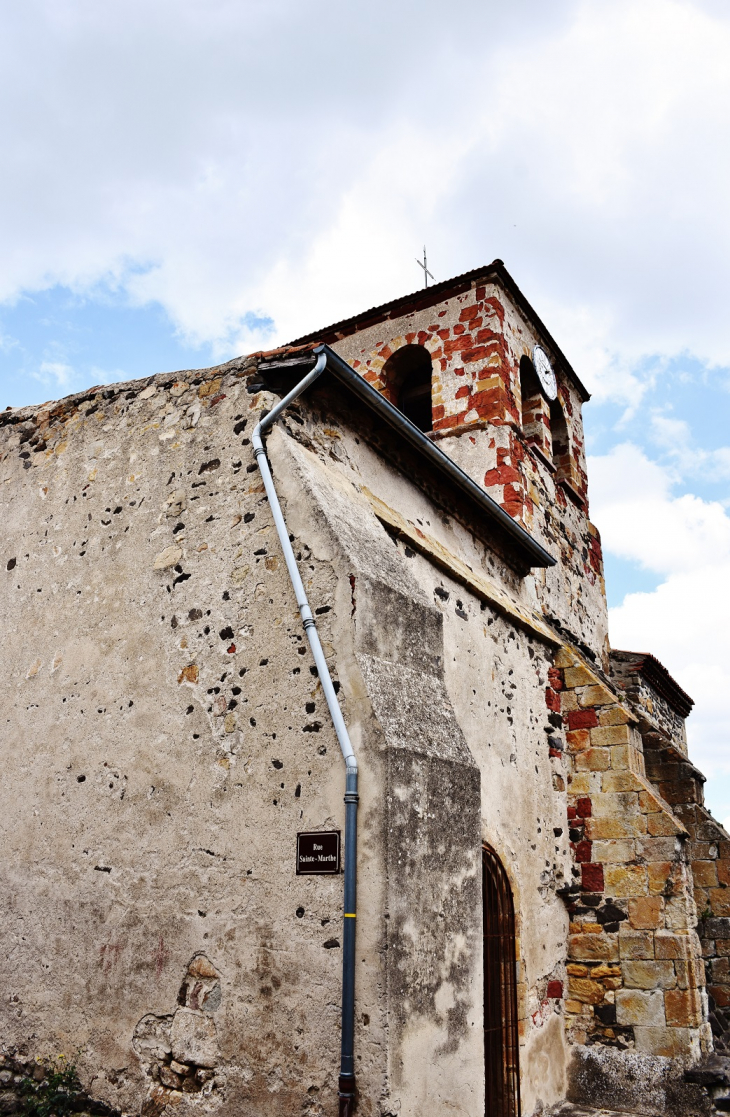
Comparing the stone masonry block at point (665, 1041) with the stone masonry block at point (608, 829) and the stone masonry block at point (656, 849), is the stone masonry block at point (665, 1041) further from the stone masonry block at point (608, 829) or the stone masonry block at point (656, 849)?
the stone masonry block at point (608, 829)

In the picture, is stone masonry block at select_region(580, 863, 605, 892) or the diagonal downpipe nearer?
the diagonal downpipe

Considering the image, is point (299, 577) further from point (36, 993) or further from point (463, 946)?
point (36, 993)

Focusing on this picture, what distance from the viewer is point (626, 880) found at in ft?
24.6

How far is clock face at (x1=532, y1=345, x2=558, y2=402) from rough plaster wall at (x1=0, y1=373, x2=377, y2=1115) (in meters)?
6.56

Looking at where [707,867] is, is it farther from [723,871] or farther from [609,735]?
[609,735]

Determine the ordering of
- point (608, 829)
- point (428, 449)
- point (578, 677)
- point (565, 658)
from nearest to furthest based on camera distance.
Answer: point (428, 449), point (608, 829), point (578, 677), point (565, 658)

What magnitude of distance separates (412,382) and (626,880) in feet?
22.5

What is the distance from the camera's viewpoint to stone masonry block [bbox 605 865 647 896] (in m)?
7.42

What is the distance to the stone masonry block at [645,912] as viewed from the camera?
724 cm

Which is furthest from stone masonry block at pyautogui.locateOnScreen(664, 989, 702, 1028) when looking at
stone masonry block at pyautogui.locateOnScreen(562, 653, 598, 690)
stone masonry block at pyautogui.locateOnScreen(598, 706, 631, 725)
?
stone masonry block at pyautogui.locateOnScreen(562, 653, 598, 690)

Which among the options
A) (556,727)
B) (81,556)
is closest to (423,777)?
(81,556)

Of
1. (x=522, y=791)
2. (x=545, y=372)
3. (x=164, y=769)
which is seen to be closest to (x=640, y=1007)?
(x=522, y=791)

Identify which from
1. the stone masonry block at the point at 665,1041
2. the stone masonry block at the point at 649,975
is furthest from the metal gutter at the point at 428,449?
the stone masonry block at the point at 665,1041

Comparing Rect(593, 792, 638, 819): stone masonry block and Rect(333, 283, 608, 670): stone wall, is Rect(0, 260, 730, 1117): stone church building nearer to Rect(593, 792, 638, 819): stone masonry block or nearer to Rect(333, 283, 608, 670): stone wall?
Rect(593, 792, 638, 819): stone masonry block
